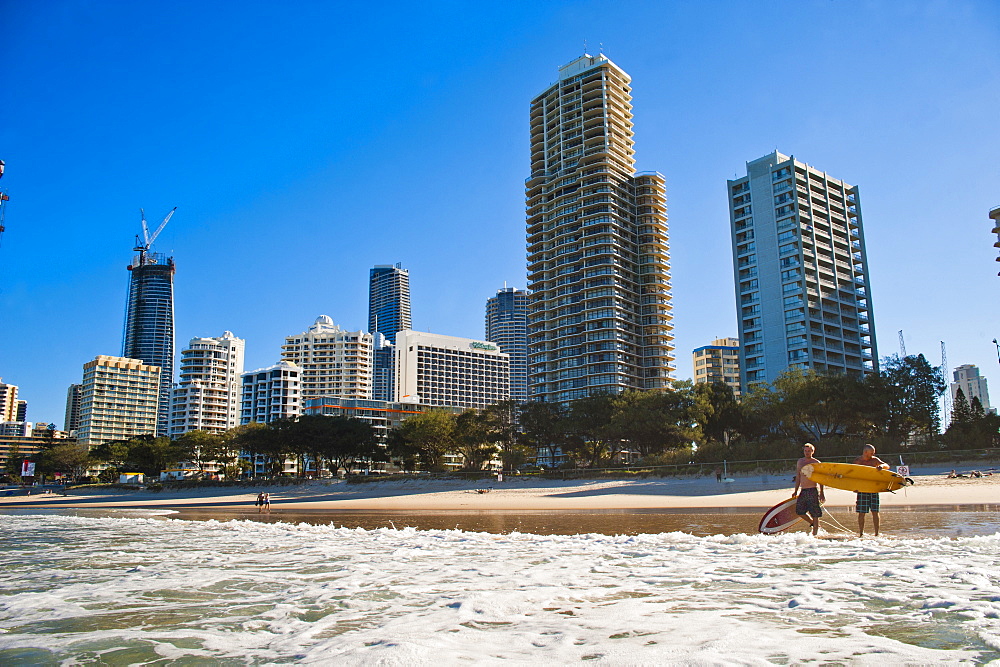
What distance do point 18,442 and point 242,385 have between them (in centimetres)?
7597

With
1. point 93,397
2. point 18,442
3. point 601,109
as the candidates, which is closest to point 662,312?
point 601,109

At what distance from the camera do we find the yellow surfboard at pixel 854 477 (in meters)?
12.8

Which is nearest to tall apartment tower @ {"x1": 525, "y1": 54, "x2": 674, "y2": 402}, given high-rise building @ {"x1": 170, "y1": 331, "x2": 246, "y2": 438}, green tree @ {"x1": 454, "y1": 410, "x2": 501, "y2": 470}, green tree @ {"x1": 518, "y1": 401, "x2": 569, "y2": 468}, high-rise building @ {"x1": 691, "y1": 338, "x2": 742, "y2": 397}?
green tree @ {"x1": 518, "y1": 401, "x2": 569, "y2": 468}

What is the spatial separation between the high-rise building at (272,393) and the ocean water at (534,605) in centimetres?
15829

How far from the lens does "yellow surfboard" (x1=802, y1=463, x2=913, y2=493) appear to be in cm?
1276

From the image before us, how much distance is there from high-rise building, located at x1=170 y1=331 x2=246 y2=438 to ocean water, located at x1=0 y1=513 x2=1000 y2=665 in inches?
6507

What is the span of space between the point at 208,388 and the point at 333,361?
33991 millimetres

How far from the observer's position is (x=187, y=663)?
5785 mm

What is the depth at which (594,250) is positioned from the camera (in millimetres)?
116938

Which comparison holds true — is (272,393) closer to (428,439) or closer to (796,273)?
(428,439)

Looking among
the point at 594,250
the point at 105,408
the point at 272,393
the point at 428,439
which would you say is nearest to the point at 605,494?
the point at 428,439

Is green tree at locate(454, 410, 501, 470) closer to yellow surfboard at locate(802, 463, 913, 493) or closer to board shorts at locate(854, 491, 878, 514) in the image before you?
yellow surfboard at locate(802, 463, 913, 493)

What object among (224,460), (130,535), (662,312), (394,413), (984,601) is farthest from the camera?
(394,413)

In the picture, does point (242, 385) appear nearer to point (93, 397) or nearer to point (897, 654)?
point (93, 397)
